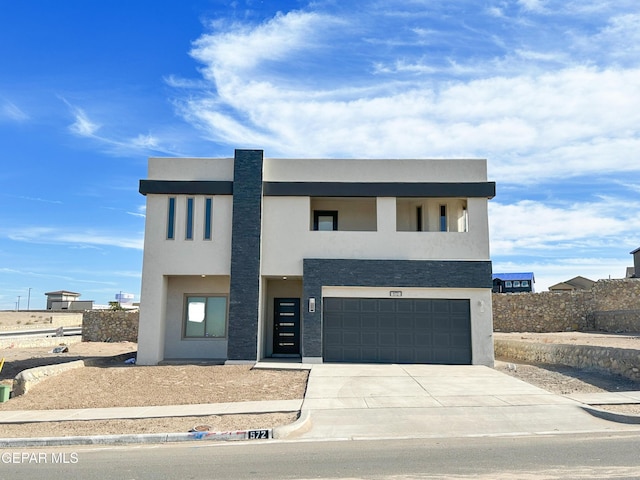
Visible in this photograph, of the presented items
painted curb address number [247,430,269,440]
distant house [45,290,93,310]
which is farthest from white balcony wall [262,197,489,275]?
distant house [45,290,93,310]

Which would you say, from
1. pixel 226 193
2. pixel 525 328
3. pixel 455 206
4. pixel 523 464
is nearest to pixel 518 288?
pixel 525 328

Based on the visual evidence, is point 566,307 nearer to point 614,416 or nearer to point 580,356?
point 580,356

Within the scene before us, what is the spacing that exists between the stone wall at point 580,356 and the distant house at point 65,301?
2636 inches

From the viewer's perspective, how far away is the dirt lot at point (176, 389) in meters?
10.2

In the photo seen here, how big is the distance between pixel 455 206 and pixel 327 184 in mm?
5273

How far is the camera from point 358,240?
19.2m

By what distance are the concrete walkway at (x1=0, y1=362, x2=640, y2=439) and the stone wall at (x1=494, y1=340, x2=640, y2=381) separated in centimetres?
251

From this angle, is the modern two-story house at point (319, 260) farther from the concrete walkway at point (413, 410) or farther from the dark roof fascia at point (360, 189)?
the concrete walkway at point (413, 410)

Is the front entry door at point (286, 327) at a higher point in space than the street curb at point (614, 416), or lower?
higher

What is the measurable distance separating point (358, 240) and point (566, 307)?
21.5 metres

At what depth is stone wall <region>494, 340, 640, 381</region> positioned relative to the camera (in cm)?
1447

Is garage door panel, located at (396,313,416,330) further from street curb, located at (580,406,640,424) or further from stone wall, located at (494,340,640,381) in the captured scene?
street curb, located at (580,406,640,424)

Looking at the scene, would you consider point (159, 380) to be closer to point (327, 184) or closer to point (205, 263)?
point (205, 263)

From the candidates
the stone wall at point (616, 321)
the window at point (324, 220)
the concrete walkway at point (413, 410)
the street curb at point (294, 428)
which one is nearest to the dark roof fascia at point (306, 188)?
the window at point (324, 220)
